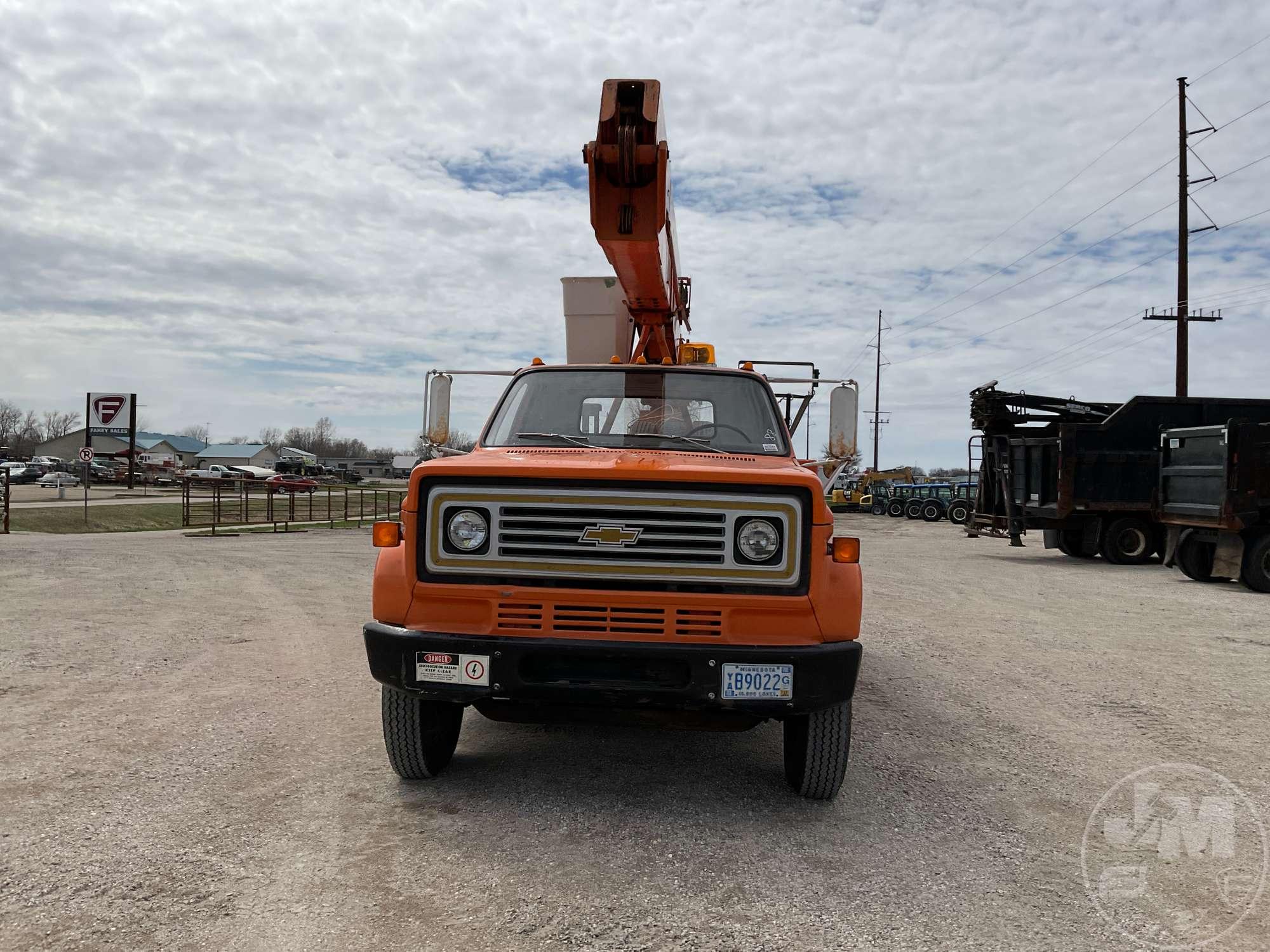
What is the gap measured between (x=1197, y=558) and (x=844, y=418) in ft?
36.2

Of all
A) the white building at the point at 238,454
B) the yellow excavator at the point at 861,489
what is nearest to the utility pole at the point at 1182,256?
the yellow excavator at the point at 861,489

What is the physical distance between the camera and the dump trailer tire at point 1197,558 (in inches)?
543

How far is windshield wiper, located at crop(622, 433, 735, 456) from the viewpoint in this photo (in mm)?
4832

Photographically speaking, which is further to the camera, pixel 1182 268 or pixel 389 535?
pixel 1182 268

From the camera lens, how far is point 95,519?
26.3 metres

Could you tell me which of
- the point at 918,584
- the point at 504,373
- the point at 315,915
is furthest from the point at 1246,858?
the point at 918,584

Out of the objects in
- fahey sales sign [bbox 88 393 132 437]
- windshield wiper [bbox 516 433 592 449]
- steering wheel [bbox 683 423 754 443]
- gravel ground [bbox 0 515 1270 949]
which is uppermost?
fahey sales sign [bbox 88 393 132 437]

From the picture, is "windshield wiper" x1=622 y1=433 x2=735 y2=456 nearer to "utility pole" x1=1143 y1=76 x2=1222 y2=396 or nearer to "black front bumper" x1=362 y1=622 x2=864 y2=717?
"black front bumper" x1=362 y1=622 x2=864 y2=717

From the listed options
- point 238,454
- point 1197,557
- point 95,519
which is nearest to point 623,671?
point 1197,557

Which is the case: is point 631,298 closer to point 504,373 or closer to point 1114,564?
point 504,373

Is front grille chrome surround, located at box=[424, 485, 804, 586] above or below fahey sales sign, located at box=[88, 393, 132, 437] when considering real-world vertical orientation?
below

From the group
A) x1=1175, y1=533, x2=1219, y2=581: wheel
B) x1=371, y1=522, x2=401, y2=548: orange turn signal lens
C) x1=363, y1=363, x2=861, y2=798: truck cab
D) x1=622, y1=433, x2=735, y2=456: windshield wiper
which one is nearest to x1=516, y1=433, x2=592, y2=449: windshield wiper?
x1=622, y1=433, x2=735, y2=456: windshield wiper

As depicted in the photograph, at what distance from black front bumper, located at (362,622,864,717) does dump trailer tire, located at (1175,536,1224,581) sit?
1248 cm

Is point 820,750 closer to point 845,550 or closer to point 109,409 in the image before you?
point 845,550
